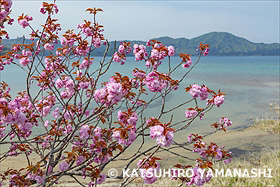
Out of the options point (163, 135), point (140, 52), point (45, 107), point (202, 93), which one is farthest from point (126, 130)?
point (45, 107)

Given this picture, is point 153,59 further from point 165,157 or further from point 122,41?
point 165,157

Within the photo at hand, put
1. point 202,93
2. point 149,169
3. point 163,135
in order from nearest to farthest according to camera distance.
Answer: point 163,135 < point 149,169 < point 202,93

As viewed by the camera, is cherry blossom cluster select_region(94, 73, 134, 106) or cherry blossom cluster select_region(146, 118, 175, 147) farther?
cherry blossom cluster select_region(94, 73, 134, 106)

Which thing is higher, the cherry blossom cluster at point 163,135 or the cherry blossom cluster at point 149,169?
the cherry blossom cluster at point 163,135

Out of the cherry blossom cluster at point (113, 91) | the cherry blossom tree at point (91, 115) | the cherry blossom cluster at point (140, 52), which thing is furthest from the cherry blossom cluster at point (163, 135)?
the cherry blossom cluster at point (140, 52)

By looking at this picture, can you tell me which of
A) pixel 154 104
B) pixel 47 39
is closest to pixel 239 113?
pixel 154 104

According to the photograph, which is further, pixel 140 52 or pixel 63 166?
pixel 140 52

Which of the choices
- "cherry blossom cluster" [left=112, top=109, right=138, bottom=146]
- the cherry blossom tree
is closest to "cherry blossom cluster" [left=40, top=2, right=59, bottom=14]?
the cherry blossom tree

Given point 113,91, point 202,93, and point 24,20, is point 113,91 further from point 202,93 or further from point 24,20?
point 24,20

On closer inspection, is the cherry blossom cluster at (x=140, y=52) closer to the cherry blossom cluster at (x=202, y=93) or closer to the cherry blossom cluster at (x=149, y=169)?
the cherry blossom cluster at (x=202, y=93)

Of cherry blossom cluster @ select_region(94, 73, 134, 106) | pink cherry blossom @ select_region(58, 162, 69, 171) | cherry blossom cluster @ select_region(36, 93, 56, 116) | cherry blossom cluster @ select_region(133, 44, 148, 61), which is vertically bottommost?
pink cherry blossom @ select_region(58, 162, 69, 171)

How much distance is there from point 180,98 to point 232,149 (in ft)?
34.7

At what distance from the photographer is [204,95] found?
135 inches

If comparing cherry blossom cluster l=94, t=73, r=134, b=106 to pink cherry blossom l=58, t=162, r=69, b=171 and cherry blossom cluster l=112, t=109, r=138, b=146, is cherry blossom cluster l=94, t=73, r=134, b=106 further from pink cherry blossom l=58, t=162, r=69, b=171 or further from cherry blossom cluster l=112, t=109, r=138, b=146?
pink cherry blossom l=58, t=162, r=69, b=171
